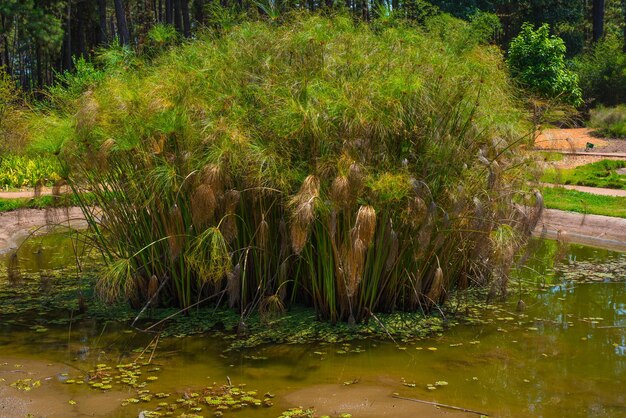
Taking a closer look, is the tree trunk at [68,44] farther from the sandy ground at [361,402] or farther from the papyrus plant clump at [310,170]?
the sandy ground at [361,402]

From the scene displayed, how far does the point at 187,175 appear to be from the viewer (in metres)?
6.67

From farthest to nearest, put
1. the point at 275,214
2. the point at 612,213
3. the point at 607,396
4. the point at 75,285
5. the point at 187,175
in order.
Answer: the point at 612,213 → the point at 75,285 → the point at 275,214 → the point at 187,175 → the point at 607,396

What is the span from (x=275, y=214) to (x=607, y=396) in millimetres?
3203

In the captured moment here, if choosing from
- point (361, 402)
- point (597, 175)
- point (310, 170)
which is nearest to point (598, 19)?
point (597, 175)

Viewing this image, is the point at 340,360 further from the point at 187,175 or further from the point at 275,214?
the point at 187,175

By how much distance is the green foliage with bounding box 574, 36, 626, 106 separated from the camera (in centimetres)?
2948

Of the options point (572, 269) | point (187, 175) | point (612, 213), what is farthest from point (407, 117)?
point (612, 213)

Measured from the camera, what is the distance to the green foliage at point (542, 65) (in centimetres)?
2417

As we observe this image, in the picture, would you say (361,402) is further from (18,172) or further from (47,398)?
(18,172)

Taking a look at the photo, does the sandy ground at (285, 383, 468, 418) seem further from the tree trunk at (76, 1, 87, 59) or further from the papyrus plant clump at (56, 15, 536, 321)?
the tree trunk at (76, 1, 87, 59)

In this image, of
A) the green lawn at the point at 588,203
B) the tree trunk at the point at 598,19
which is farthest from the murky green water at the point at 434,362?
the tree trunk at the point at 598,19

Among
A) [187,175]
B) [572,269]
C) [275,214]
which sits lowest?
[572,269]

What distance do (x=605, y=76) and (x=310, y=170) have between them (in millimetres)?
26243

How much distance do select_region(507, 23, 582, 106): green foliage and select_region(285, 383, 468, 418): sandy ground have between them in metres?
20.0
